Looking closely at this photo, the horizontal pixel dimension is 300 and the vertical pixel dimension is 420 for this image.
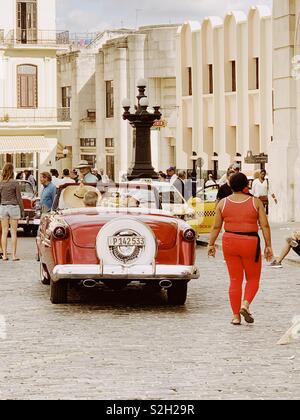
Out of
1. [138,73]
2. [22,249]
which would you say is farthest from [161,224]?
[138,73]

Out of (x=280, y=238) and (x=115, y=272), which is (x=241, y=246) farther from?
(x=280, y=238)

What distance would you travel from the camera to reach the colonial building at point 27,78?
58.3 m

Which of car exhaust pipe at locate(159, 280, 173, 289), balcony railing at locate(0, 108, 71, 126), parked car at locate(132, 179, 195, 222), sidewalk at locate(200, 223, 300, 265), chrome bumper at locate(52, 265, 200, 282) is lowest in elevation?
sidewalk at locate(200, 223, 300, 265)

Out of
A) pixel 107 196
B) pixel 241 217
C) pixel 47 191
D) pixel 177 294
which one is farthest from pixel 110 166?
pixel 241 217

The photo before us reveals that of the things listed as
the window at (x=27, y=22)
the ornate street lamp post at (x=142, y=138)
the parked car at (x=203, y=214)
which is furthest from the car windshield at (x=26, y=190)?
the window at (x=27, y=22)

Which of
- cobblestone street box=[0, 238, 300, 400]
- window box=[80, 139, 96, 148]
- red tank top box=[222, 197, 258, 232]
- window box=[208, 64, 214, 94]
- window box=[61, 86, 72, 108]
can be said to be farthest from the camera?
window box=[61, 86, 72, 108]

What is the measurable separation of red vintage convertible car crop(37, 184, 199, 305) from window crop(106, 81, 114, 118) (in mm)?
51261

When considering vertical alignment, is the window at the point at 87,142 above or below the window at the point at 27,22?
below

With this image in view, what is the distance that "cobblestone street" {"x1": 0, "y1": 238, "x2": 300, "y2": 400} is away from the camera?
9.31m

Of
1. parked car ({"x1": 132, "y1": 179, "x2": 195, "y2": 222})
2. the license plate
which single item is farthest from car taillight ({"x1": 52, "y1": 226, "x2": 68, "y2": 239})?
parked car ({"x1": 132, "y1": 179, "x2": 195, "y2": 222})

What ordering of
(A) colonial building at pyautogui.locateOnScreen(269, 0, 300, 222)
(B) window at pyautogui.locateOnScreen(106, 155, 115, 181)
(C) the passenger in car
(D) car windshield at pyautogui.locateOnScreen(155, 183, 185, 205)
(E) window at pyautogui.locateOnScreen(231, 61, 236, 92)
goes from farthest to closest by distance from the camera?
(B) window at pyautogui.locateOnScreen(106, 155, 115, 181)
(E) window at pyautogui.locateOnScreen(231, 61, 236, 92)
(A) colonial building at pyautogui.locateOnScreen(269, 0, 300, 222)
(D) car windshield at pyautogui.locateOnScreen(155, 183, 185, 205)
(C) the passenger in car

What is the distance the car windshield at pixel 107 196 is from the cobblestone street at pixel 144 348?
3.91 feet

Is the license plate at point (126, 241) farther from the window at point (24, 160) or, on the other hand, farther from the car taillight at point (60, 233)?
the window at point (24, 160)

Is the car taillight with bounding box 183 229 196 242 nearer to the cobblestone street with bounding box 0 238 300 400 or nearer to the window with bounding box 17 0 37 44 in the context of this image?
the cobblestone street with bounding box 0 238 300 400
